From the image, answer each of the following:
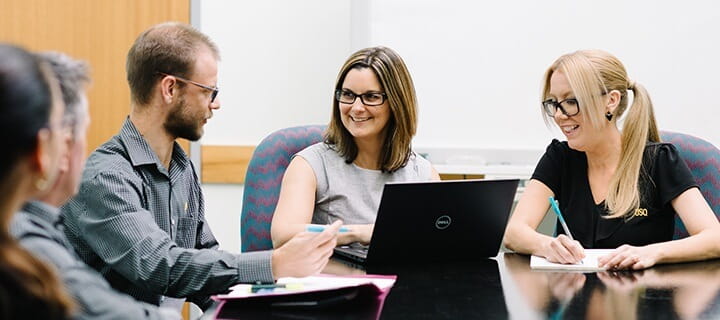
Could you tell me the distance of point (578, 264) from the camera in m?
1.92

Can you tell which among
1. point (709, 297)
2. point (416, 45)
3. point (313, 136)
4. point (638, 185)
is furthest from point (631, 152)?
point (416, 45)

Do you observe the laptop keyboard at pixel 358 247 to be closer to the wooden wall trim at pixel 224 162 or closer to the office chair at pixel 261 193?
the office chair at pixel 261 193

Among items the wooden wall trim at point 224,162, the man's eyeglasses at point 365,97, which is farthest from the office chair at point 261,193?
the wooden wall trim at point 224,162

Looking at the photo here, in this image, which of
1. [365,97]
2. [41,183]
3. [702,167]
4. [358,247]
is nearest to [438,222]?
[358,247]

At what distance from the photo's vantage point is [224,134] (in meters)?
3.50

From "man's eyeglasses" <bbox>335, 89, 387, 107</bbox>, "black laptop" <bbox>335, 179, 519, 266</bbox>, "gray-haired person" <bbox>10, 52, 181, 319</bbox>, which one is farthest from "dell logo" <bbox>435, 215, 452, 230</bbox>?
"gray-haired person" <bbox>10, 52, 181, 319</bbox>

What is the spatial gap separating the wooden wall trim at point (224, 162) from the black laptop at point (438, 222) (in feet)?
4.91

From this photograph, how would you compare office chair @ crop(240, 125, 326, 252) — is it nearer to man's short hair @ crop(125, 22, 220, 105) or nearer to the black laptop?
the black laptop

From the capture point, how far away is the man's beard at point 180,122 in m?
1.94

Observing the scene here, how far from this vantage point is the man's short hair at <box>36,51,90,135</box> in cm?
100

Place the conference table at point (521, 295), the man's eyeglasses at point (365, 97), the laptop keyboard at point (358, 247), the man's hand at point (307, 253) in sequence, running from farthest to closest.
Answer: the man's eyeglasses at point (365, 97) < the laptop keyboard at point (358, 247) < the man's hand at point (307, 253) < the conference table at point (521, 295)

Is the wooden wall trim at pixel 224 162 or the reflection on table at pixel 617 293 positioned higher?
the reflection on table at pixel 617 293

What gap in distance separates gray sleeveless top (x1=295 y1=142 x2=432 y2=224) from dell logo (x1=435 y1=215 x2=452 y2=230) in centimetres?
45

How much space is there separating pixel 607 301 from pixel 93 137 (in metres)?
2.53
